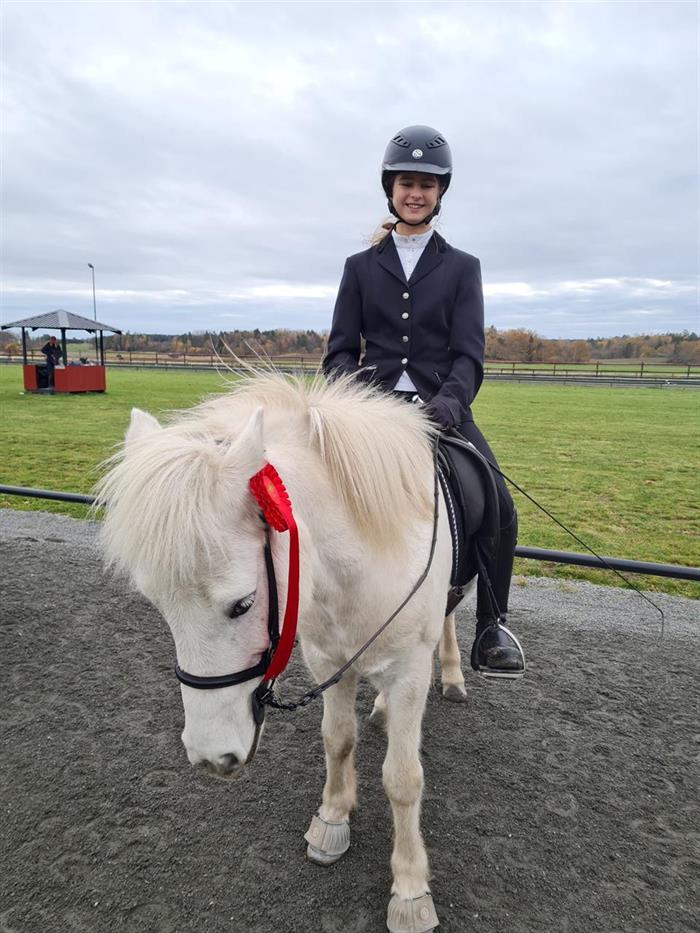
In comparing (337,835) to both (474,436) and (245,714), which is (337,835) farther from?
(474,436)

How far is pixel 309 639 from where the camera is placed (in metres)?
2.29

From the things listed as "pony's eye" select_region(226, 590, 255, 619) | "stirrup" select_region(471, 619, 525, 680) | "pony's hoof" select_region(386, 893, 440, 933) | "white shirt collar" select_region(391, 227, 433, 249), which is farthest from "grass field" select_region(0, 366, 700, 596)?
"pony's hoof" select_region(386, 893, 440, 933)

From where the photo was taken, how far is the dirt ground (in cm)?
231

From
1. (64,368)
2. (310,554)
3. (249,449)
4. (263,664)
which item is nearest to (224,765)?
(263,664)

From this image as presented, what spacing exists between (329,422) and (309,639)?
869mm

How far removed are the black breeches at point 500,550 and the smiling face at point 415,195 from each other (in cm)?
109

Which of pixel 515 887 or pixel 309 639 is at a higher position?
pixel 309 639

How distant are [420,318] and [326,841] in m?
2.43

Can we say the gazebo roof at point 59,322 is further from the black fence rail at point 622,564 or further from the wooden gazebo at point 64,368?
the black fence rail at point 622,564

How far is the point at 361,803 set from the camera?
2.88 metres

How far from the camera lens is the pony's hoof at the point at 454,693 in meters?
3.72

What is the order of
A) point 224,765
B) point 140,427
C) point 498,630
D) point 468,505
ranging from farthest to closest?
point 498,630 < point 468,505 < point 140,427 < point 224,765

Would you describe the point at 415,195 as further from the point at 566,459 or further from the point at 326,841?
the point at 566,459

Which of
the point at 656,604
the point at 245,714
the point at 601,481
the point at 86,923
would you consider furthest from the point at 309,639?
the point at 601,481
